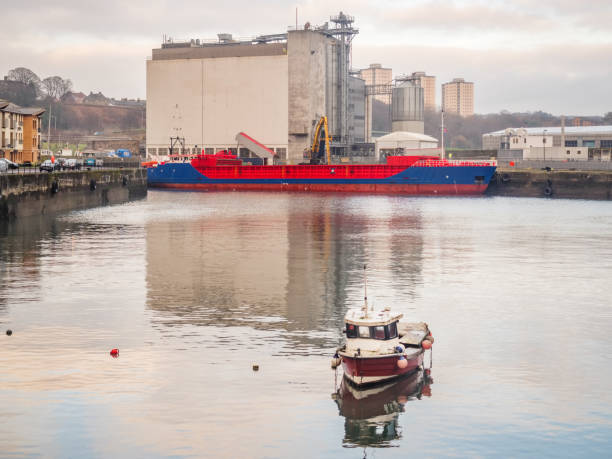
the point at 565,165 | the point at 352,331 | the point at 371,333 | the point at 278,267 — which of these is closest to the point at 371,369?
the point at 371,333

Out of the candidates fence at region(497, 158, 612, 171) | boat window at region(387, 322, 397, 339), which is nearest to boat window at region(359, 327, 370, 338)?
boat window at region(387, 322, 397, 339)

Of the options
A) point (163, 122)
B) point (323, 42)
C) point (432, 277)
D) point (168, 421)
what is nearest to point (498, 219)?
point (432, 277)

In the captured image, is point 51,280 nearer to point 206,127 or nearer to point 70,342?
point 70,342

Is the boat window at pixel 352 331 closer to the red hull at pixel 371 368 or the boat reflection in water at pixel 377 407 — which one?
the red hull at pixel 371 368

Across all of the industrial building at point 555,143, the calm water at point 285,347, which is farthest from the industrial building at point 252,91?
the calm water at point 285,347

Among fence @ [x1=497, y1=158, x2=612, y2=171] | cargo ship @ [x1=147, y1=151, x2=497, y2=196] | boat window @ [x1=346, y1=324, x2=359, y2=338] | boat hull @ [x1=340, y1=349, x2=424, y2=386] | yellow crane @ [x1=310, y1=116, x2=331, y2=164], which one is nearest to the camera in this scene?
boat hull @ [x1=340, y1=349, x2=424, y2=386]

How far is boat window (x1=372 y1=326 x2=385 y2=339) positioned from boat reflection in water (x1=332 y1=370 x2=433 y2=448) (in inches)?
53.8

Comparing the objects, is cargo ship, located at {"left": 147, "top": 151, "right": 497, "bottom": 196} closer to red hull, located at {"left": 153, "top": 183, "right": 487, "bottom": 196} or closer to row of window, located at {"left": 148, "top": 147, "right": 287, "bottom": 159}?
red hull, located at {"left": 153, "top": 183, "right": 487, "bottom": 196}

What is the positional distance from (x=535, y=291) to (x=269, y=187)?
95968 mm

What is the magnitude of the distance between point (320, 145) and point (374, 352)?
115 metres

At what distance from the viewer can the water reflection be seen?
3022cm

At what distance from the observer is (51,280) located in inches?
1506

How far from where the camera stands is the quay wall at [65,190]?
64.0 metres

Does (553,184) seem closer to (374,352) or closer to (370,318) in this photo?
(370,318)
